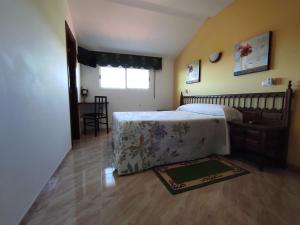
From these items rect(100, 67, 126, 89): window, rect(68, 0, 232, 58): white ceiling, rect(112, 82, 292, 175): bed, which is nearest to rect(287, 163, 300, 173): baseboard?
rect(112, 82, 292, 175): bed

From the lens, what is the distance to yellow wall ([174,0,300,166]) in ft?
6.54

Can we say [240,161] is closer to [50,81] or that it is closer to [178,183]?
[178,183]

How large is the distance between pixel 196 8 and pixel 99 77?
9.85 feet

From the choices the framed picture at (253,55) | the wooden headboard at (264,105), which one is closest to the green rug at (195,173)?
the wooden headboard at (264,105)

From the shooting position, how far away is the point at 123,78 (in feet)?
15.4

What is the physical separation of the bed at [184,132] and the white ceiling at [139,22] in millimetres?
2032

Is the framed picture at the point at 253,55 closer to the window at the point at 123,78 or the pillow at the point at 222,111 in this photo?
the pillow at the point at 222,111

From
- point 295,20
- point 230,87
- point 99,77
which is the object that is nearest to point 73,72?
point 99,77

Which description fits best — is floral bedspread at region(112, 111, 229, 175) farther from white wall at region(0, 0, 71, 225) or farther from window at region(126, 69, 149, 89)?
window at region(126, 69, 149, 89)

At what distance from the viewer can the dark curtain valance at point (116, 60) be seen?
4020 mm

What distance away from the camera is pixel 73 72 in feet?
10.7

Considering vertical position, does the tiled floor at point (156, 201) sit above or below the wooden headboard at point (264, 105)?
below

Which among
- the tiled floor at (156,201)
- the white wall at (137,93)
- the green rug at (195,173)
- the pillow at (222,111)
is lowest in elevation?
the tiled floor at (156,201)

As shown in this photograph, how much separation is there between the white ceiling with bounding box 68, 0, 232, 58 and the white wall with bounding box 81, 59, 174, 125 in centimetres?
72
